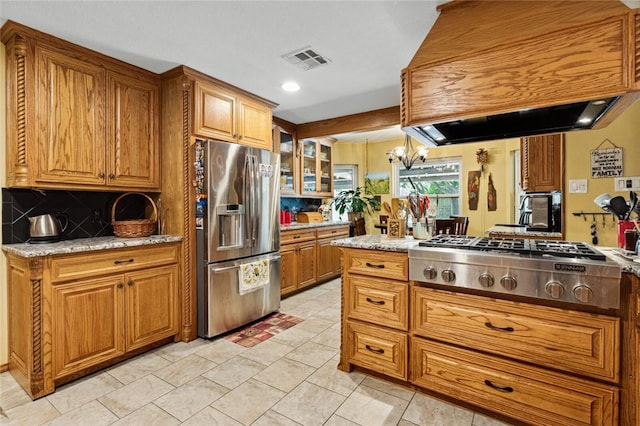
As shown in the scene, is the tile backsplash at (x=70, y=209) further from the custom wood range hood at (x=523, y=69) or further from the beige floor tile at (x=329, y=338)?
the custom wood range hood at (x=523, y=69)

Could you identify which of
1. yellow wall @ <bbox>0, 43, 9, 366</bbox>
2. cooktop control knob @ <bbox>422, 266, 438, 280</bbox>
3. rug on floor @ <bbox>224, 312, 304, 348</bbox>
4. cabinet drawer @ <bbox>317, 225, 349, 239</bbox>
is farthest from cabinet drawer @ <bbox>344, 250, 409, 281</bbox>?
yellow wall @ <bbox>0, 43, 9, 366</bbox>

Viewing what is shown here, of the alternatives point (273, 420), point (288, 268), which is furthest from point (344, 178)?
point (273, 420)

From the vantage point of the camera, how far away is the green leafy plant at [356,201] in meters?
6.04

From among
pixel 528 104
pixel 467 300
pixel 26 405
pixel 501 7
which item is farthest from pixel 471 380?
pixel 26 405

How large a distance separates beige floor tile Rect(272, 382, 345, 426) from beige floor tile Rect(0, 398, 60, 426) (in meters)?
1.28

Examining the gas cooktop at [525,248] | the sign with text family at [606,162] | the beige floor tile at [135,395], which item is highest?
the sign with text family at [606,162]

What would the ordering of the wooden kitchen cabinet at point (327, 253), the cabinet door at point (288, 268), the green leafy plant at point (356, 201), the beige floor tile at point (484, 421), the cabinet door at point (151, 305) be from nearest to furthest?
the beige floor tile at point (484, 421) → the cabinet door at point (151, 305) → the cabinet door at point (288, 268) → the wooden kitchen cabinet at point (327, 253) → the green leafy plant at point (356, 201)

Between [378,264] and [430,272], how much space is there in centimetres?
36

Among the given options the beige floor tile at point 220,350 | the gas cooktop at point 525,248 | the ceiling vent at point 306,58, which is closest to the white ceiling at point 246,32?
the ceiling vent at point 306,58

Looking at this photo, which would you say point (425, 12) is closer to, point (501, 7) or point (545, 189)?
point (501, 7)

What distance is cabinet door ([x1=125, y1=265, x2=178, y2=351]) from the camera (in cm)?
240

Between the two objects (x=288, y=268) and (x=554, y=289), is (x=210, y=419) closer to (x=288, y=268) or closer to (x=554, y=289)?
(x=554, y=289)

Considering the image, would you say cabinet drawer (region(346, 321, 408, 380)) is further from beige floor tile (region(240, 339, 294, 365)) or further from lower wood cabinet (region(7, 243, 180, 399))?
lower wood cabinet (region(7, 243, 180, 399))

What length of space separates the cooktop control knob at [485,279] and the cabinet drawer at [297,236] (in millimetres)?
2605
